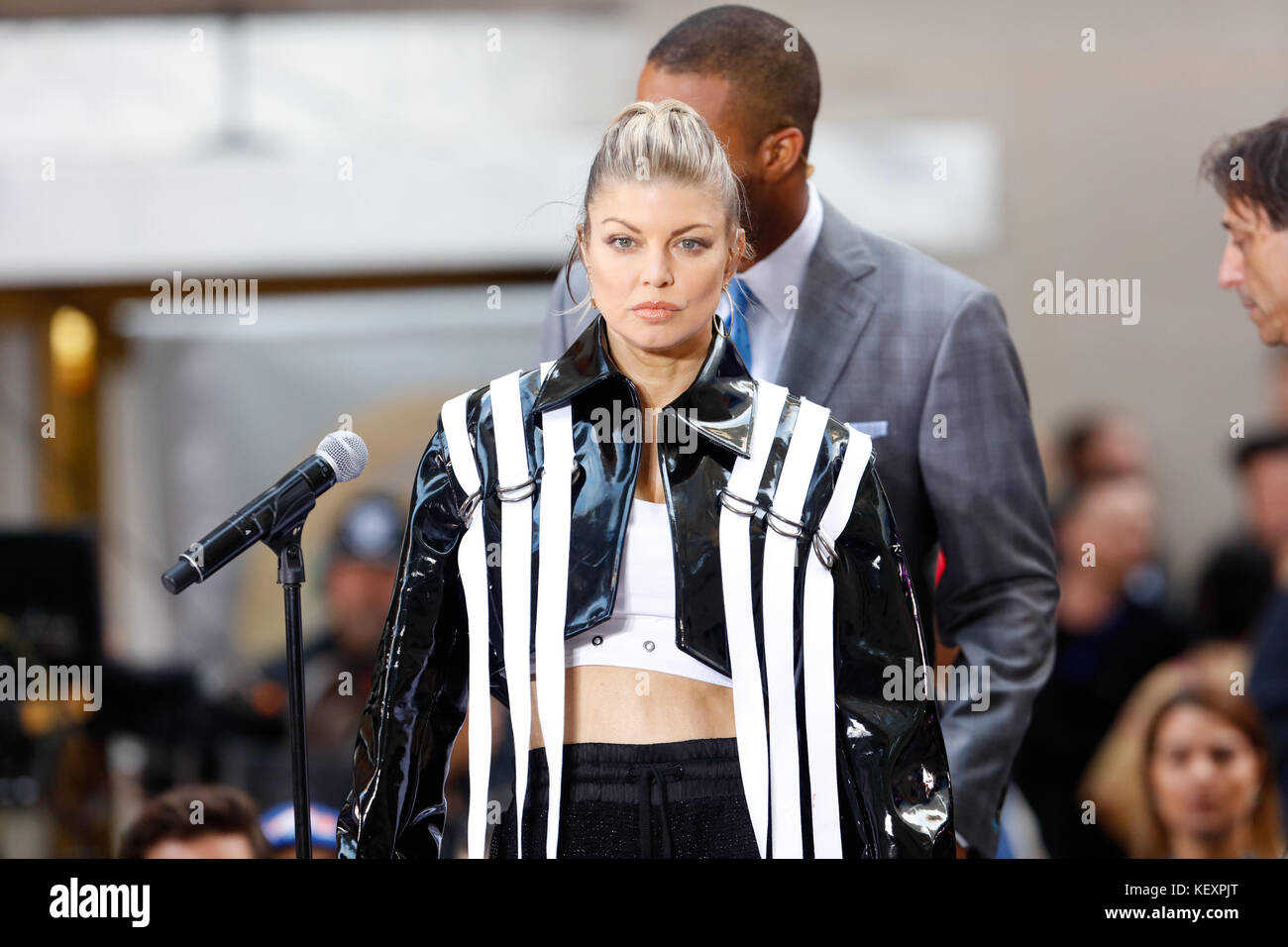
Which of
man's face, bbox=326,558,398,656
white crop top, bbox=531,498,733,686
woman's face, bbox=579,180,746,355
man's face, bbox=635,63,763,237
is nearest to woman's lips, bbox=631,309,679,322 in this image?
woman's face, bbox=579,180,746,355

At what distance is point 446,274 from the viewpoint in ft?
16.8

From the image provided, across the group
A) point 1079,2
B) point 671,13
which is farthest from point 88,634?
point 1079,2

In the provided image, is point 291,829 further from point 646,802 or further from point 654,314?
point 654,314

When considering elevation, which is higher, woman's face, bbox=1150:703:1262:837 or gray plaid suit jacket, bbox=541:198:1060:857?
gray plaid suit jacket, bbox=541:198:1060:857

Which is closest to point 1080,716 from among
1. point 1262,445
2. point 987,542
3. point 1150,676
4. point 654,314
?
A: point 1150,676

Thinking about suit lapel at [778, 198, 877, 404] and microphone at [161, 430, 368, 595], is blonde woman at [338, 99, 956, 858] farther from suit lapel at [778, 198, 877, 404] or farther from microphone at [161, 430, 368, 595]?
suit lapel at [778, 198, 877, 404]

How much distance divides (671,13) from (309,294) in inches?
86.7

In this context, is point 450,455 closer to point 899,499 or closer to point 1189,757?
point 899,499

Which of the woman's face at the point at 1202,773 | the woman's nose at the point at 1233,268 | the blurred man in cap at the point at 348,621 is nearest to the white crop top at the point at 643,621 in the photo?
the woman's nose at the point at 1233,268

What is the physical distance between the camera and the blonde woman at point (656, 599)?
5.48 feet

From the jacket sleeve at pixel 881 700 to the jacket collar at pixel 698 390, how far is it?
159 mm

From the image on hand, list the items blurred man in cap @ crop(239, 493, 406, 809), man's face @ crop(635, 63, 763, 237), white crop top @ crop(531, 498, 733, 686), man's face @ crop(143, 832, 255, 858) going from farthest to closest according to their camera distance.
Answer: blurred man in cap @ crop(239, 493, 406, 809)
man's face @ crop(143, 832, 255, 858)
man's face @ crop(635, 63, 763, 237)
white crop top @ crop(531, 498, 733, 686)

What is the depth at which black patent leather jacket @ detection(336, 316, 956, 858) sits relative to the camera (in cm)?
168

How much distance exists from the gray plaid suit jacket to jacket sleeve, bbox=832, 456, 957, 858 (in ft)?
1.24
